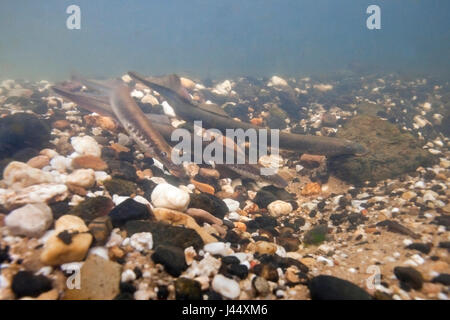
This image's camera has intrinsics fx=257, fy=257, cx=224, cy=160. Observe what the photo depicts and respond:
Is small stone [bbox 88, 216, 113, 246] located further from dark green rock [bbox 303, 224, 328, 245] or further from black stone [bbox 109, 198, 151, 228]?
dark green rock [bbox 303, 224, 328, 245]

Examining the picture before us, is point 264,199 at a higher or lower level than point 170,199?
lower

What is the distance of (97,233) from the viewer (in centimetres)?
239

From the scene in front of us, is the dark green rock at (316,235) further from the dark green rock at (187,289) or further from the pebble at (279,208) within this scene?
the dark green rock at (187,289)

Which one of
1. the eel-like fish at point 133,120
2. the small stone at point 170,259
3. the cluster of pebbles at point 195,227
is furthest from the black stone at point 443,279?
the eel-like fish at point 133,120

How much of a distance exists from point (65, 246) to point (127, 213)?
0.71m

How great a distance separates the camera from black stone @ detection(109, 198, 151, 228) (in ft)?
8.84

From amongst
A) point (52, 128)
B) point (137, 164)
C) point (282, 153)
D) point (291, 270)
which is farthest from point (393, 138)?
point (52, 128)

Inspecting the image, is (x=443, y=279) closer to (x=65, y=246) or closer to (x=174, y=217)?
(x=174, y=217)

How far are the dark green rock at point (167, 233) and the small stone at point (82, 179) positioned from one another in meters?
1.01

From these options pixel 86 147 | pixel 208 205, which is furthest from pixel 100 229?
pixel 86 147

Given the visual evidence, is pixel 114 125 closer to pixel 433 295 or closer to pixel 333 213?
pixel 333 213

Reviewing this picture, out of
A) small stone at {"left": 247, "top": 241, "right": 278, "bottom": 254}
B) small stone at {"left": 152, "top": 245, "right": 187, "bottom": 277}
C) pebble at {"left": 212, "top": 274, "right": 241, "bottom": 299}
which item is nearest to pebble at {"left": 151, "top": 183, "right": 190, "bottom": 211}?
small stone at {"left": 152, "top": 245, "right": 187, "bottom": 277}

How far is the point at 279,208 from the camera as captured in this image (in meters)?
4.26

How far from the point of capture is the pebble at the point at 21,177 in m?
2.96
